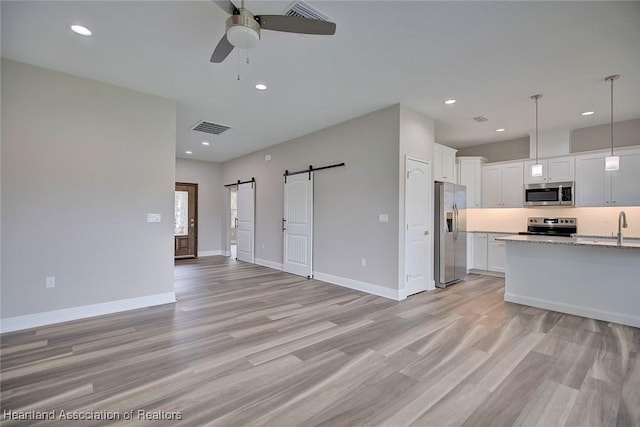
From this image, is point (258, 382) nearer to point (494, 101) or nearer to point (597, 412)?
point (597, 412)

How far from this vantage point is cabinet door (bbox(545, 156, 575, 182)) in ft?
17.9

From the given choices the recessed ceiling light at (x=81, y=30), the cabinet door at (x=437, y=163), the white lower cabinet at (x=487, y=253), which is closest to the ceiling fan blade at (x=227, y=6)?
the recessed ceiling light at (x=81, y=30)

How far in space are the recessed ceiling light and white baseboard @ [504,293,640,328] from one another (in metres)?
5.98

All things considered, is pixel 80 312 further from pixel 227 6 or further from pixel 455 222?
pixel 455 222

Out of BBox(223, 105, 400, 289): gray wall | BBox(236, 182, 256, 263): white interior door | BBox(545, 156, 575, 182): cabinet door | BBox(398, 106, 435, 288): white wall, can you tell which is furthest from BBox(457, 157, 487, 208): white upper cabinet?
BBox(236, 182, 256, 263): white interior door

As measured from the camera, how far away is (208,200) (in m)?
9.02

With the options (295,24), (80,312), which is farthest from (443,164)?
(80,312)

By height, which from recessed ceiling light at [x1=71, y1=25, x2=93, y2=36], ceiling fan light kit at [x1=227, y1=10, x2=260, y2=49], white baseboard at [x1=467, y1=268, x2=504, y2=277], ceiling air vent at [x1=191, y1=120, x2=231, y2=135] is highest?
recessed ceiling light at [x1=71, y1=25, x2=93, y2=36]

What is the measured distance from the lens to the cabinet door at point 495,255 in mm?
6020

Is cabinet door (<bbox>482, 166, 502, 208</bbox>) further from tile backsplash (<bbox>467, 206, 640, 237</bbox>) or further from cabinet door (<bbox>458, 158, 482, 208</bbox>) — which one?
tile backsplash (<bbox>467, 206, 640, 237</bbox>)

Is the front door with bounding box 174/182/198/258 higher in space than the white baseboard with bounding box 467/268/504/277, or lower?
higher

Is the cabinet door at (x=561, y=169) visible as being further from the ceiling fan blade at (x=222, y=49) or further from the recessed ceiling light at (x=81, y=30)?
the recessed ceiling light at (x=81, y=30)

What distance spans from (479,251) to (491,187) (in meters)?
1.42

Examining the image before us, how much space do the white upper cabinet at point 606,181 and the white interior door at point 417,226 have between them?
2903mm
